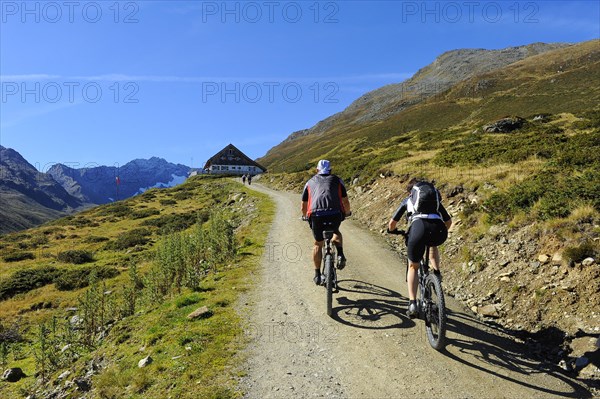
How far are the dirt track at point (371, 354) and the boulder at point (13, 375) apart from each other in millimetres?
7641

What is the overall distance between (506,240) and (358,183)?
17.5m

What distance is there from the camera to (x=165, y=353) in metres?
7.51

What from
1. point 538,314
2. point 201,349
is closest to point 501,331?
point 538,314

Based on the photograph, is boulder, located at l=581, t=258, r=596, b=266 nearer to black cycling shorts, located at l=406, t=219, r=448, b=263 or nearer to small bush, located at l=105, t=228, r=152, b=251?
black cycling shorts, located at l=406, t=219, r=448, b=263

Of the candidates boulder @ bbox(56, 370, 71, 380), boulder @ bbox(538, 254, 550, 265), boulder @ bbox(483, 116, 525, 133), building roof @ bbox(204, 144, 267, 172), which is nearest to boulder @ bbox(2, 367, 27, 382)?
boulder @ bbox(56, 370, 71, 380)

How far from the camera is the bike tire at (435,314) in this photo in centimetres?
625

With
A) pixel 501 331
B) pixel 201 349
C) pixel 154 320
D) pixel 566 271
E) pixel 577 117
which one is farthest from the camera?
pixel 577 117

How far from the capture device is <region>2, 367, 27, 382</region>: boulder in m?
11.5

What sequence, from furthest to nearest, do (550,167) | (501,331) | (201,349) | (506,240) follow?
1. (550,167)
2. (506,240)
3. (501,331)
4. (201,349)

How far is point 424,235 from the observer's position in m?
6.62

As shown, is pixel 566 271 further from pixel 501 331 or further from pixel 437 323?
pixel 437 323

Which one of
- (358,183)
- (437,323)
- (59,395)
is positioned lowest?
(59,395)

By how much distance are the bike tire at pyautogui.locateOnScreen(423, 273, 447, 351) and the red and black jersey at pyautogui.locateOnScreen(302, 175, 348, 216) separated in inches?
98.7

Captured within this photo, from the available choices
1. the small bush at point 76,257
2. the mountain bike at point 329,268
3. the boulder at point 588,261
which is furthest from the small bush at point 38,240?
the boulder at point 588,261
